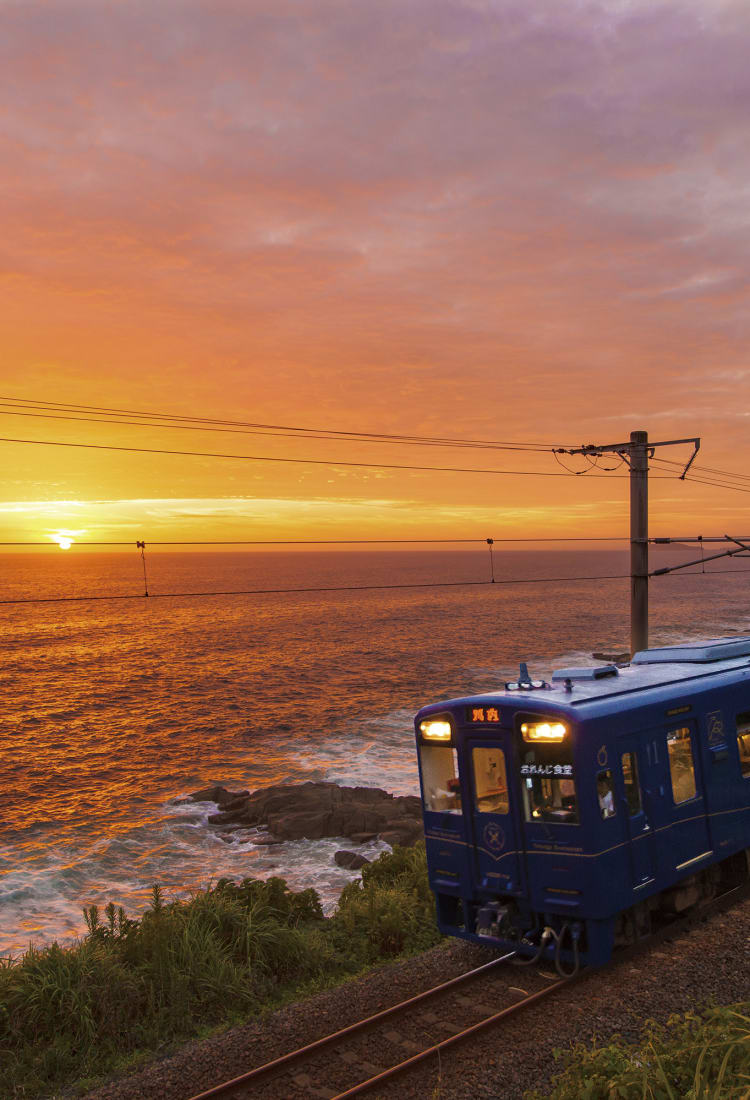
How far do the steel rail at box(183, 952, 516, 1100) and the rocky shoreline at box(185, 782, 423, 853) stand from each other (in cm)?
1512

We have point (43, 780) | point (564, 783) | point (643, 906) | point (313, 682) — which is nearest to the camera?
point (564, 783)

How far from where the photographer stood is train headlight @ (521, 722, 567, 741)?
1000 cm

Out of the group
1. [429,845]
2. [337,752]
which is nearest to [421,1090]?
[429,845]

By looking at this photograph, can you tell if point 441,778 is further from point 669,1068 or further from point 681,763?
point 669,1068

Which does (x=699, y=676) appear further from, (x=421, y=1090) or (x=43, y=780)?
(x=43, y=780)

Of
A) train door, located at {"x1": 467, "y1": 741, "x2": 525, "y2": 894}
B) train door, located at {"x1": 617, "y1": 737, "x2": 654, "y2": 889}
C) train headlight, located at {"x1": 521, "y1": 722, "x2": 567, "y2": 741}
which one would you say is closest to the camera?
train headlight, located at {"x1": 521, "y1": 722, "x2": 567, "y2": 741}

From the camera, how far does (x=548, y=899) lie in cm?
1020

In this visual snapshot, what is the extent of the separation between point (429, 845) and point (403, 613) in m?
108

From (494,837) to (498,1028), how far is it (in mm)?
2286

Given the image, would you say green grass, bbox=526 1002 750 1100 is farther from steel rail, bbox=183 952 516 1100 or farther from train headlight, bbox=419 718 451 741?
train headlight, bbox=419 718 451 741

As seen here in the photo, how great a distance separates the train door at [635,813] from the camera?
34.0ft

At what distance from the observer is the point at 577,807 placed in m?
9.91

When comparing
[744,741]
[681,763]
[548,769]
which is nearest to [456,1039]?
[548,769]

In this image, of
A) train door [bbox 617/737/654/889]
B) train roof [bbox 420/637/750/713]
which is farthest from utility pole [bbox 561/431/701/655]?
train door [bbox 617/737/654/889]
